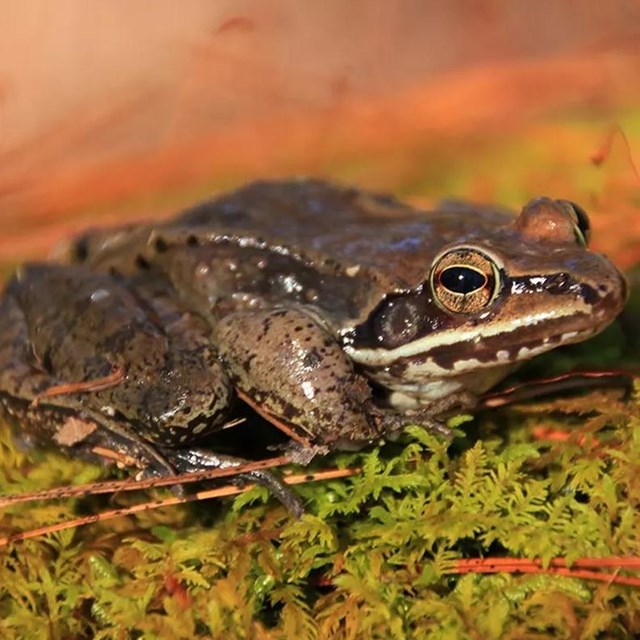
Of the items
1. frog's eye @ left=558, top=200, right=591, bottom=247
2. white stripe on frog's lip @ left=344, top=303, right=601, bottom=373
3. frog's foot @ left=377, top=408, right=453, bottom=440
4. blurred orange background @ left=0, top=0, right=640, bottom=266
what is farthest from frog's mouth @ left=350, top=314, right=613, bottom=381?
blurred orange background @ left=0, top=0, right=640, bottom=266

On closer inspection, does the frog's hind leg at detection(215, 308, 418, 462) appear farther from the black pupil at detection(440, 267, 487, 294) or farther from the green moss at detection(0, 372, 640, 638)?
the black pupil at detection(440, 267, 487, 294)

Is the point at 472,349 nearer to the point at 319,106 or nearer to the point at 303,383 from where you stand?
the point at 303,383

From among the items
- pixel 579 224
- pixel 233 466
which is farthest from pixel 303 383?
pixel 579 224

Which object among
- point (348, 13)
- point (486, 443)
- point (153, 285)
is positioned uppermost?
point (348, 13)

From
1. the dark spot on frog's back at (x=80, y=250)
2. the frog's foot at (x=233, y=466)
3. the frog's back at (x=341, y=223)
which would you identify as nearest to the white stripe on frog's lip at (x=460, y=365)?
the frog's back at (x=341, y=223)

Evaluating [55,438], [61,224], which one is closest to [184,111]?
[61,224]

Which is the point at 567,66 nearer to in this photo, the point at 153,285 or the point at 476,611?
the point at 153,285

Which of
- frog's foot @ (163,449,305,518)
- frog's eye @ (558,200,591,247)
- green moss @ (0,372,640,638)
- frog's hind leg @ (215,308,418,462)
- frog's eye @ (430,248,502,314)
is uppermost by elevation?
frog's eye @ (558,200,591,247)

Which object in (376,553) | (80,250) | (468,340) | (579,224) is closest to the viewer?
(376,553)
